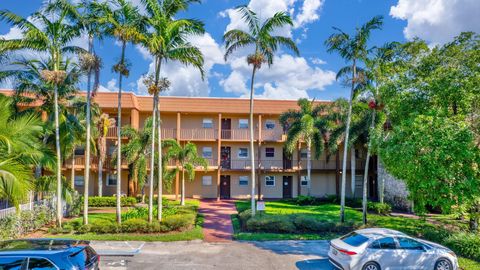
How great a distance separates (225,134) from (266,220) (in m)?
14.1

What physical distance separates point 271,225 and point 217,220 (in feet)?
14.1

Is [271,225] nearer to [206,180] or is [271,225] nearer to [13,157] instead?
[13,157]

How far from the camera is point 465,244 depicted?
38.6 feet

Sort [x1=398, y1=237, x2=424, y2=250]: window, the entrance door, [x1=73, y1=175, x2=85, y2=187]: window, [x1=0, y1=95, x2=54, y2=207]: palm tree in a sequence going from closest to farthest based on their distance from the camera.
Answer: [x1=0, y1=95, x2=54, y2=207]: palm tree → [x1=398, y1=237, x2=424, y2=250]: window → [x1=73, y1=175, x2=85, y2=187]: window → the entrance door

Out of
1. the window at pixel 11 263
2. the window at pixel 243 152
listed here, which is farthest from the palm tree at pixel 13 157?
the window at pixel 243 152

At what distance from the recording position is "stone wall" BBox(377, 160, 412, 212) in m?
23.2

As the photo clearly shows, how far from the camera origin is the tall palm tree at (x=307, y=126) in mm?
24297

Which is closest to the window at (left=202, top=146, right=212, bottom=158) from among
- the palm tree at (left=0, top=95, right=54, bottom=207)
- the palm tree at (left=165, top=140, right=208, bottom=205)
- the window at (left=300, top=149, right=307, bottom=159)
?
the palm tree at (left=165, top=140, right=208, bottom=205)

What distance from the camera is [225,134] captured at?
2883 cm

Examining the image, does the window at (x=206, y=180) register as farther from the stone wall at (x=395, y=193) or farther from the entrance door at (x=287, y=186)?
the stone wall at (x=395, y=193)

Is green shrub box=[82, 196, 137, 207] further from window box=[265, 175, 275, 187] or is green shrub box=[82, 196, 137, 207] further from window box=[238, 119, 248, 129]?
window box=[265, 175, 275, 187]

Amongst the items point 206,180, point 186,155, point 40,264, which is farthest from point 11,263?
point 206,180

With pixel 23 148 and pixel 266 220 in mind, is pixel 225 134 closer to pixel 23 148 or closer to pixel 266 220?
pixel 266 220

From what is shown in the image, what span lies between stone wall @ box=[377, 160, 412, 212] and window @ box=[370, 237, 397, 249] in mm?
14731
